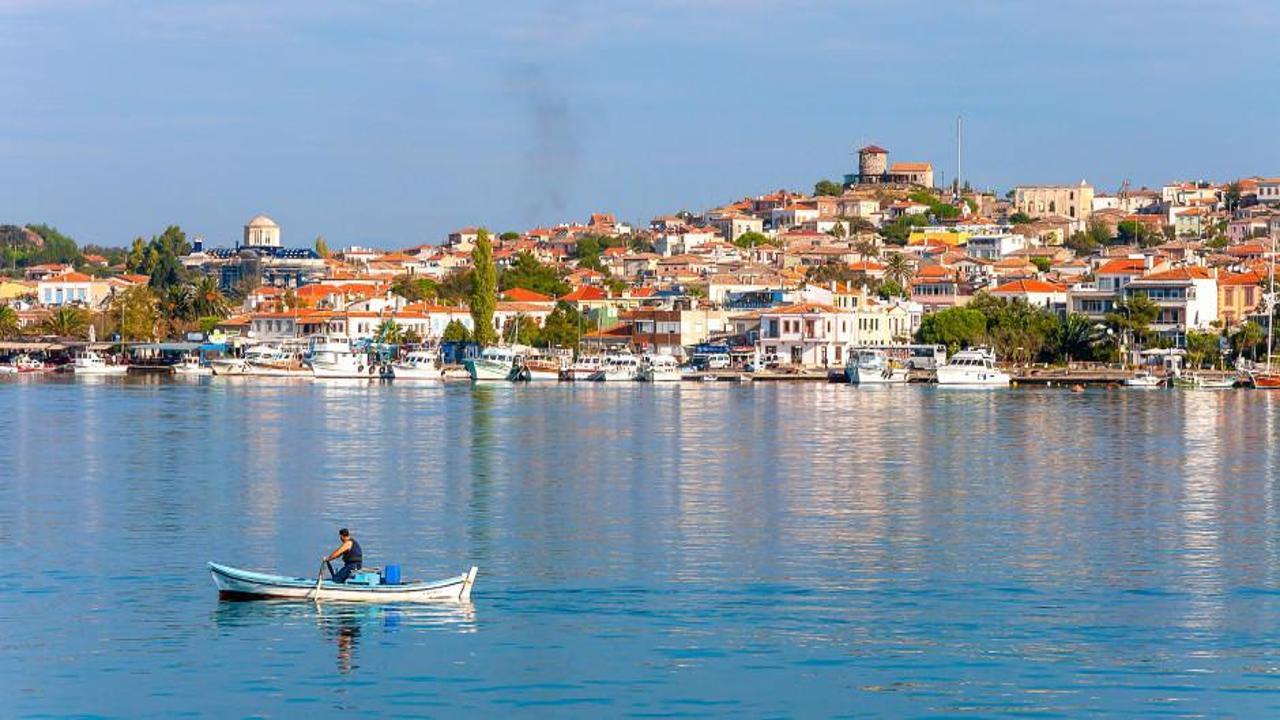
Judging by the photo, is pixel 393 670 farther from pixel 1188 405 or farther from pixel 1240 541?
pixel 1188 405

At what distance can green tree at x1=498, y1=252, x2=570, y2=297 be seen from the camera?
121 meters

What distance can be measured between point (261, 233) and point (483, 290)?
76406 millimetres

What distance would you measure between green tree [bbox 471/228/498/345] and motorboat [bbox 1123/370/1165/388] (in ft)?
99.4

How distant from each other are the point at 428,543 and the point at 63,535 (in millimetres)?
5414

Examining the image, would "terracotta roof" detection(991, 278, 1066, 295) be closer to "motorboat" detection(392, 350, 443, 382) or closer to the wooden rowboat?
"motorboat" detection(392, 350, 443, 382)

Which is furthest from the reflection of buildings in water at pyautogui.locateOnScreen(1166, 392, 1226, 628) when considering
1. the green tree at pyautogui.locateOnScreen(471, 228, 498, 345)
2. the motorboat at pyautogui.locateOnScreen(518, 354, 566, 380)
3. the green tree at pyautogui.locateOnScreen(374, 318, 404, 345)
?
the green tree at pyautogui.locateOnScreen(374, 318, 404, 345)

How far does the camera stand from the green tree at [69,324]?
372ft

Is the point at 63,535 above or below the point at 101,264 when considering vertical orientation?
below

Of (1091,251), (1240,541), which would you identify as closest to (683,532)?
(1240,541)

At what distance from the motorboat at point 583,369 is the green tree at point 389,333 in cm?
1273

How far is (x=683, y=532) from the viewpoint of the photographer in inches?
1139

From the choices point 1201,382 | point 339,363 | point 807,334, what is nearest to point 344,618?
point 1201,382

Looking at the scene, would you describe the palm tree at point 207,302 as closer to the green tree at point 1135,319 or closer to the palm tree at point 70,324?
the palm tree at point 70,324

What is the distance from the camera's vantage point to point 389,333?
336 feet
